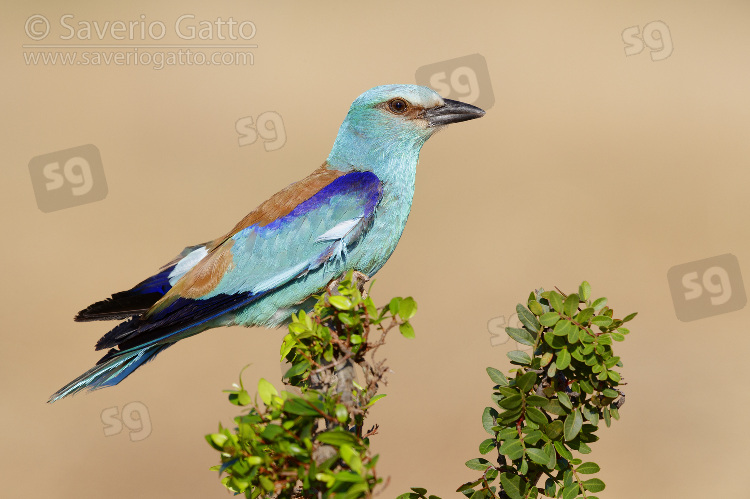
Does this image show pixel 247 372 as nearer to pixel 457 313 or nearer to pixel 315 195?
pixel 457 313

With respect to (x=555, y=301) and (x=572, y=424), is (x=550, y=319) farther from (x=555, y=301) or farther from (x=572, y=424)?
(x=572, y=424)

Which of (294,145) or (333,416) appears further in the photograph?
(294,145)

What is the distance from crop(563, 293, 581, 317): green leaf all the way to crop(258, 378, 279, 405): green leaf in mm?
908

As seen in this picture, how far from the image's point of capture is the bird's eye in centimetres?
400

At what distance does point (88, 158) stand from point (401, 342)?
4.10 meters

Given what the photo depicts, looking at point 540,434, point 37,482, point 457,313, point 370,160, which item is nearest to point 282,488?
point 540,434

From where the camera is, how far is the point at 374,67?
37.1ft

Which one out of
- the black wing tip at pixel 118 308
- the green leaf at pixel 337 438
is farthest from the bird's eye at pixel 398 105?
the green leaf at pixel 337 438

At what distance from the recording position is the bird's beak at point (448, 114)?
3.99 m

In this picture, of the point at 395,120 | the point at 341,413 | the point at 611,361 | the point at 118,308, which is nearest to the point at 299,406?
the point at 341,413

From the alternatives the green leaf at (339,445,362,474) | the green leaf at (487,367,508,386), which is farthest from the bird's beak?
the green leaf at (339,445,362,474)

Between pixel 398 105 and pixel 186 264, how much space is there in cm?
138

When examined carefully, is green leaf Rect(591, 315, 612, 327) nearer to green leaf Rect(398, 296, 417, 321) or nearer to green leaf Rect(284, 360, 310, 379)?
green leaf Rect(398, 296, 417, 321)

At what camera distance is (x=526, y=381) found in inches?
89.7
